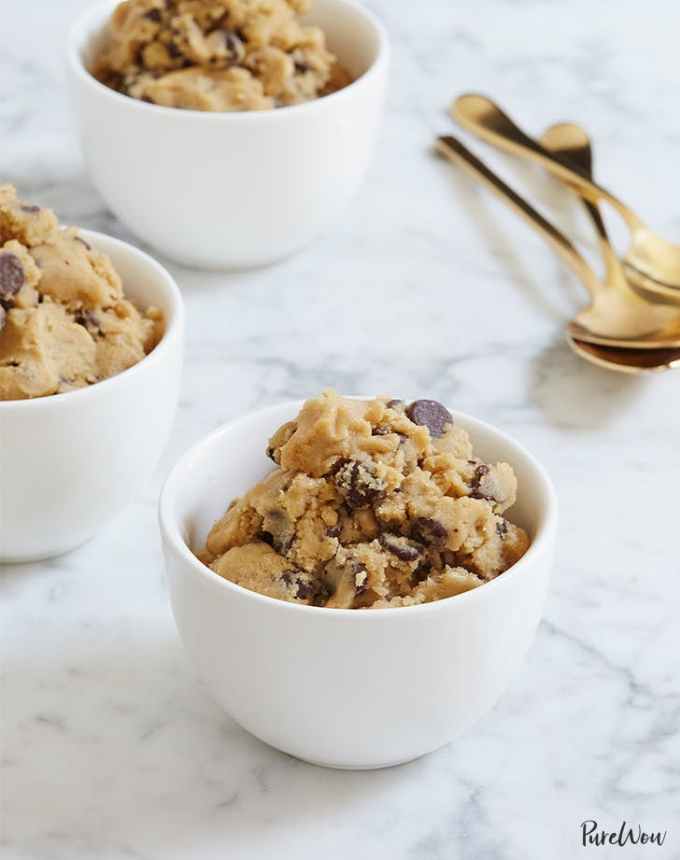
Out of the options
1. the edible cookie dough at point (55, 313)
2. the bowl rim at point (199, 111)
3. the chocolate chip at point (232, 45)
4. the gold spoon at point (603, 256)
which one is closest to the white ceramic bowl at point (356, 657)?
the edible cookie dough at point (55, 313)

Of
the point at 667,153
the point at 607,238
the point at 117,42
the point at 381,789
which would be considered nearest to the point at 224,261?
the point at 117,42

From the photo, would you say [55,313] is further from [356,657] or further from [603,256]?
[603,256]

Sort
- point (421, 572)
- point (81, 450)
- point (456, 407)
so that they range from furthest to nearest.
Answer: point (456, 407)
point (81, 450)
point (421, 572)

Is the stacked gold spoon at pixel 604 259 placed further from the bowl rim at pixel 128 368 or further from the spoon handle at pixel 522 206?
the bowl rim at pixel 128 368

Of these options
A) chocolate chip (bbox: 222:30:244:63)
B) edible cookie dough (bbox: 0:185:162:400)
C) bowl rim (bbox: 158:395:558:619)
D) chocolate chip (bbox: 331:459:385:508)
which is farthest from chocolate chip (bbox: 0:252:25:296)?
chocolate chip (bbox: 222:30:244:63)

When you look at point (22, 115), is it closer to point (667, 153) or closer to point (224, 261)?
point (224, 261)

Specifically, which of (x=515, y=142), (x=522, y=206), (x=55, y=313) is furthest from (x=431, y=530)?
(x=515, y=142)
